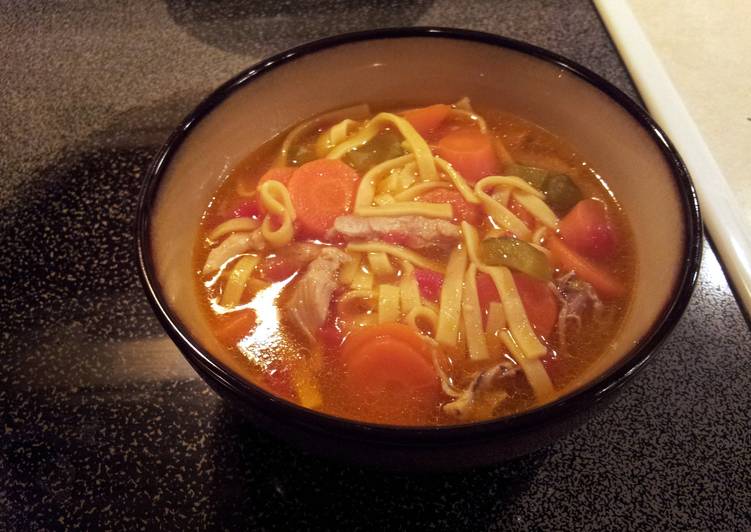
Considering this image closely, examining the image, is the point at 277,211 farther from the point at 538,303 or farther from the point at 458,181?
the point at 538,303

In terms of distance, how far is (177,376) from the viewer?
1.42 m

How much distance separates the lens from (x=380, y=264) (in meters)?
1.43

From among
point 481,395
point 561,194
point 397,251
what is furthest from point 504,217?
point 481,395

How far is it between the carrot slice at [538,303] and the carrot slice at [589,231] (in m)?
0.15

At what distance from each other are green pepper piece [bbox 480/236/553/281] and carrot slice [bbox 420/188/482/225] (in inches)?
4.5

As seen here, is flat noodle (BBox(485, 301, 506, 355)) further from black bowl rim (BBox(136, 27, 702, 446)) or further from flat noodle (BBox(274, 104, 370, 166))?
flat noodle (BBox(274, 104, 370, 166))

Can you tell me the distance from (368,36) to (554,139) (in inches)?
21.0

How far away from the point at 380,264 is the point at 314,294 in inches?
6.8

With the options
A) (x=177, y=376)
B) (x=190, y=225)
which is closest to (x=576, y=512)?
(x=177, y=376)

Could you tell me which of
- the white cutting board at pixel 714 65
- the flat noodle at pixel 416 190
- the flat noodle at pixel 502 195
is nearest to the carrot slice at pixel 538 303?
the flat noodle at pixel 502 195

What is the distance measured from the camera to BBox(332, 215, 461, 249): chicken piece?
4.84 ft

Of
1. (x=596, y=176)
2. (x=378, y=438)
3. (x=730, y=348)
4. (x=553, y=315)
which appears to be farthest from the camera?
(x=596, y=176)

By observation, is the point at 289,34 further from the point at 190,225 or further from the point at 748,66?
the point at 748,66

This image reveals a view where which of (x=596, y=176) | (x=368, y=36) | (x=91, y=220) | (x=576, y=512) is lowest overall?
(x=576, y=512)
